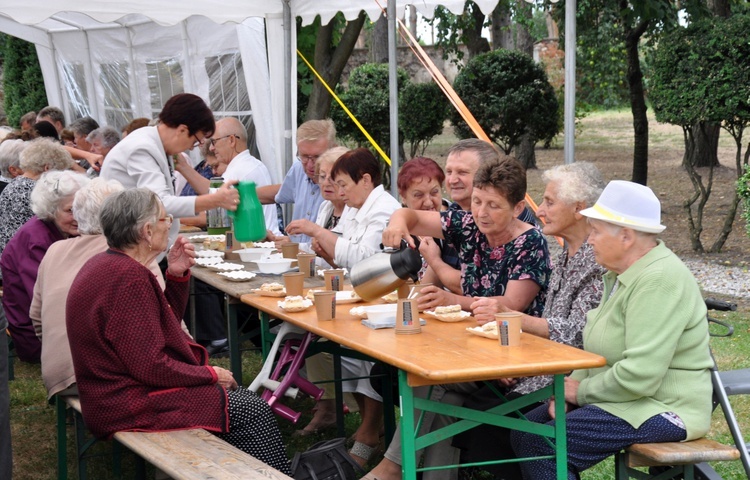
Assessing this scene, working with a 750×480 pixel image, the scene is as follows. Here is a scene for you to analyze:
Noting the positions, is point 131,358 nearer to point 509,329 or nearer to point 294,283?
point 294,283

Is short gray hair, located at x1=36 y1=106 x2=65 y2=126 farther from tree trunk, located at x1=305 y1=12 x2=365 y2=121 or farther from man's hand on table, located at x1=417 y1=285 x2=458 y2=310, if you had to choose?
man's hand on table, located at x1=417 y1=285 x2=458 y2=310

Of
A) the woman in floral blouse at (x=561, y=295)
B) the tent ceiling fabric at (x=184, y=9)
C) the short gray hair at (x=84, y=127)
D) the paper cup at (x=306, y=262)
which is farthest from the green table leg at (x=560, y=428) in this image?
the short gray hair at (x=84, y=127)

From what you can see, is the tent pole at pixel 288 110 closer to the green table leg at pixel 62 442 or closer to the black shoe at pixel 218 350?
the black shoe at pixel 218 350

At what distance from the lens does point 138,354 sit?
316cm

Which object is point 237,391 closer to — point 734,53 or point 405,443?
point 405,443

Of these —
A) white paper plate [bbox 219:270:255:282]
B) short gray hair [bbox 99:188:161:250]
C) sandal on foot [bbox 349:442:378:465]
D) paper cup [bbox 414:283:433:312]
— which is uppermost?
short gray hair [bbox 99:188:161:250]

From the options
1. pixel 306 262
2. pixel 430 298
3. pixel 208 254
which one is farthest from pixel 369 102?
pixel 430 298

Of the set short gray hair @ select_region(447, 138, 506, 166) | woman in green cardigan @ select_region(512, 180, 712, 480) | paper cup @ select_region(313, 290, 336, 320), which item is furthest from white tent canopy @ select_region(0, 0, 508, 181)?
woman in green cardigan @ select_region(512, 180, 712, 480)

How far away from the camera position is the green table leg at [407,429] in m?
2.90

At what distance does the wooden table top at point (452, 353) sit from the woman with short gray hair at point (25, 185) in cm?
293

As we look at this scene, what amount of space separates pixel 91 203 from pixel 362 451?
159 centimetres

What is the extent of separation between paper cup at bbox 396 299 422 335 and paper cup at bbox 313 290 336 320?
347 millimetres

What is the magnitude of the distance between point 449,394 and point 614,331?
2.52ft

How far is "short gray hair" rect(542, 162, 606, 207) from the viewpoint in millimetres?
3443
